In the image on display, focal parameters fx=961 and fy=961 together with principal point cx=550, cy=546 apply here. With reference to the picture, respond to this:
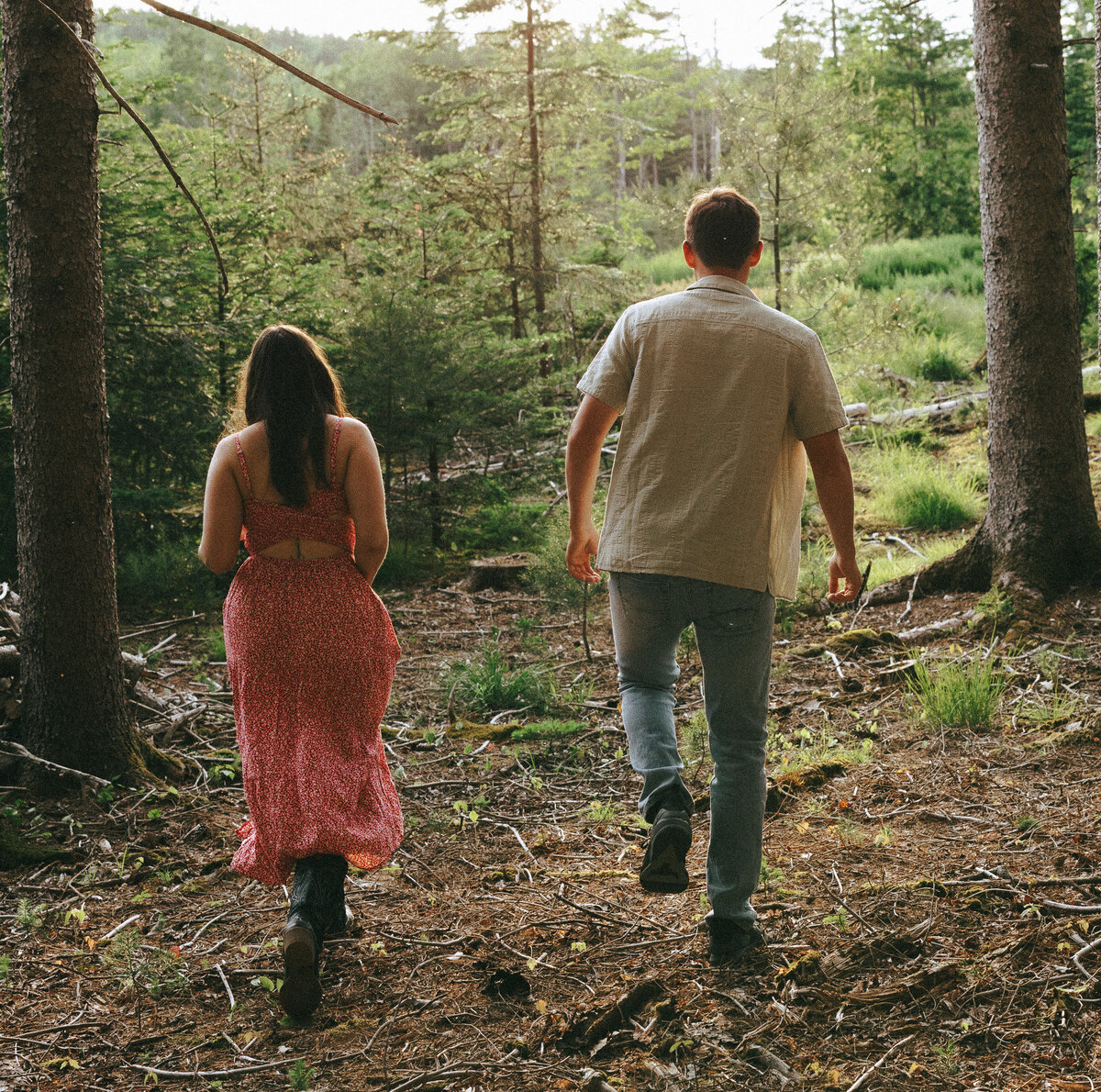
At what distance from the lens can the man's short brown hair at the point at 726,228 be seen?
262 cm

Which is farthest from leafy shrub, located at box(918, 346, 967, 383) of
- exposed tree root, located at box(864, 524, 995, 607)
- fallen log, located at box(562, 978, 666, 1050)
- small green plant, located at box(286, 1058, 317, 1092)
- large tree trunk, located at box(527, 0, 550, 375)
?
small green plant, located at box(286, 1058, 317, 1092)

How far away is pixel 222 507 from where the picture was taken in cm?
275

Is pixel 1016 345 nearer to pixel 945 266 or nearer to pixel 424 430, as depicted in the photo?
pixel 424 430

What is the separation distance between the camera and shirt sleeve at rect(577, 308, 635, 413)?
8.66 ft

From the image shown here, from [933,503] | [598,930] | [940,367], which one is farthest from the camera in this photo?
[940,367]

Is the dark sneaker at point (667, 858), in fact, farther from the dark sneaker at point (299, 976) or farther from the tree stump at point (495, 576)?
the tree stump at point (495, 576)

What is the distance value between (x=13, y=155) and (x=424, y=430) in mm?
5765

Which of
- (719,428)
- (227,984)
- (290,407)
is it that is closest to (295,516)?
(290,407)

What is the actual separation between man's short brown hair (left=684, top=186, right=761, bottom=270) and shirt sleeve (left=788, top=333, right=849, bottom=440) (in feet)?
1.04

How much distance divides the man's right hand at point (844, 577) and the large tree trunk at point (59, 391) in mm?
3013

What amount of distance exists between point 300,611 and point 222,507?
372 mm

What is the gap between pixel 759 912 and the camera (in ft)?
9.77

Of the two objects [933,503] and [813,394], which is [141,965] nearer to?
[813,394]

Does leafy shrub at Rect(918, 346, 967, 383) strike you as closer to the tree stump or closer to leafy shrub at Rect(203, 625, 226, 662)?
the tree stump
